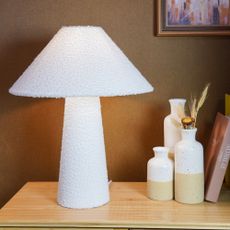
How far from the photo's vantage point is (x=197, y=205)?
1461 millimetres

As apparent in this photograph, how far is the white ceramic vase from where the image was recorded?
4.90 ft

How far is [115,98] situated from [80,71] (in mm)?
473

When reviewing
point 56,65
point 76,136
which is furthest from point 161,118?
point 56,65

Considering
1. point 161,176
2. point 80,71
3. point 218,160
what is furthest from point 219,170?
point 80,71

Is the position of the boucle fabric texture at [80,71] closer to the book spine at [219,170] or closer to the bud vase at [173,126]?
the bud vase at [173,126]

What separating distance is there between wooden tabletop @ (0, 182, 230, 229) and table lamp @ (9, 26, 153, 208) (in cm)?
6

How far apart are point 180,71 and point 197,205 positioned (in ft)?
1.82

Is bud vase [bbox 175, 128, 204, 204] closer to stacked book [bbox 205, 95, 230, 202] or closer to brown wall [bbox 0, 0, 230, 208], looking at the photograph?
stacked book [bbox 205, 95, 230, 202]

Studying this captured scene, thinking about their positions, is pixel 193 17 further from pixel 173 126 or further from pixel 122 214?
pixel 122 214

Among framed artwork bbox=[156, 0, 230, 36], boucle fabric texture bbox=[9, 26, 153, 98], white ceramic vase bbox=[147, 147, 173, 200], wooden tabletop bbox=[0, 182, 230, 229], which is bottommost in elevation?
wooden tabletop bbox=[0, 182, 230, 229]

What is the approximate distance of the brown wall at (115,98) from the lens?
173 centimetres

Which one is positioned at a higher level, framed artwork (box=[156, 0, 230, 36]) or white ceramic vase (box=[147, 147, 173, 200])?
framed artwork (box=[156, 0, 230, 36])

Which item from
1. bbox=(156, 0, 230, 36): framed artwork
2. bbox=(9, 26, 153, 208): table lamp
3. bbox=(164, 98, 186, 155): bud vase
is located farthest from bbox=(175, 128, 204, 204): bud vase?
bbox=(156, 0, 230, 36): framed artwork

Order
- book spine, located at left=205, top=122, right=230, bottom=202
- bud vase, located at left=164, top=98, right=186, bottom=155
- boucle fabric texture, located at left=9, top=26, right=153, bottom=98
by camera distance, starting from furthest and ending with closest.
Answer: bud vase, located at left=164, top=98, right=186, bottom=155 → book spine, located at left=205, top=122, right=230, bottom=202 → boucle fabric texture, located at left=9, top=26, right=153, bottom=98
